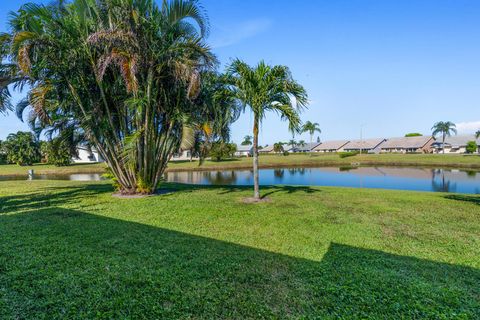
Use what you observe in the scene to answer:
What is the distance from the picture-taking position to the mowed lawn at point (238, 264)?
3.03m

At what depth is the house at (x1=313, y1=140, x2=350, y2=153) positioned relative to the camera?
296ft

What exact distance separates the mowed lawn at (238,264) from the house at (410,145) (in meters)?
76.7

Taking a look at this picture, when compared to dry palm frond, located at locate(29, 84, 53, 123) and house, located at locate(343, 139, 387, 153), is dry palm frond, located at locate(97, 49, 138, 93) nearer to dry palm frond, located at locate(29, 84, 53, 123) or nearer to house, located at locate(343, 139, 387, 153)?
dry palm frond, located at locate(29, 84, 53, 123)

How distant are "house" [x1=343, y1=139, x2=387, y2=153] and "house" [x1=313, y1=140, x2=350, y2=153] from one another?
159 centimetres

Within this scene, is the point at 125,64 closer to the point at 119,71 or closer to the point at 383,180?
the point at 119,71

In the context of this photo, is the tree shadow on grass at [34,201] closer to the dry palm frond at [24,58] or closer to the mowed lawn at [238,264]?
the mowed lawn at [238,264]

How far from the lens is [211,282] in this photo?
3.61m

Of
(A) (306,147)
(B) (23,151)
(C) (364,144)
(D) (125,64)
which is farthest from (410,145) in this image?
(B) (23,151)

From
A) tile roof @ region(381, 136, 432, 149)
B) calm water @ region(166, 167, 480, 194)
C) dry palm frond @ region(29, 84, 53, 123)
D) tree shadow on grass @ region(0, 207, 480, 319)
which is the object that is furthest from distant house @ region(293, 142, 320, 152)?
tree shadow on grass @ region(0, 207, 480, 319)

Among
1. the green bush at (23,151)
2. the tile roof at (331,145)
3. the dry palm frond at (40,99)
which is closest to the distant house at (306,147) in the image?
the tile roof at (331,145)

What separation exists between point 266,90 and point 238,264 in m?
6.69

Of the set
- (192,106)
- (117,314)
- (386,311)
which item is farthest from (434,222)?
(192,106)

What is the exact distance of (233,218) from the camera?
7148mm

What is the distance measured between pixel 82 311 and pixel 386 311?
333 centimetres
